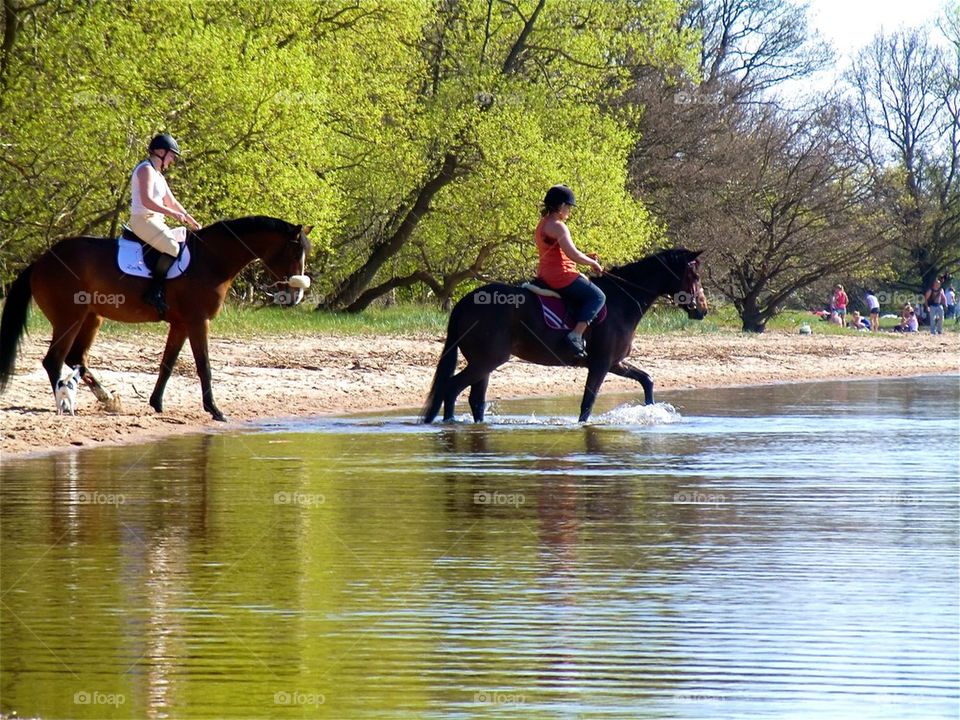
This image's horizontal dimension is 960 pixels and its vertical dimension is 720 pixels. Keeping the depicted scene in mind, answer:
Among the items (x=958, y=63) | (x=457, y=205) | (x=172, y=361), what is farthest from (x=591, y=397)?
(x=958, y=63)

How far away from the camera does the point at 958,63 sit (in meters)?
66.4

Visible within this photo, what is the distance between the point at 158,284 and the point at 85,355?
1426 mm

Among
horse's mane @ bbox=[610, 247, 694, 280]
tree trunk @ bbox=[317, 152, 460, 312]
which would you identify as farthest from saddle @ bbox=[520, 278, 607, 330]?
tree trunk @ bbox=[317, 152, 460, 312]

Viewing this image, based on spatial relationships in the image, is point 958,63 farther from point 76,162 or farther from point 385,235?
point 76,162

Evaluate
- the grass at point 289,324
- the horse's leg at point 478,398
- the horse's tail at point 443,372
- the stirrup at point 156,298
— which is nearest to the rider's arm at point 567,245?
the horse's tail at point 443,372

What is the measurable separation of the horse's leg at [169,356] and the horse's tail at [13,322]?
1455mm

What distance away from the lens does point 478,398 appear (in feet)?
58.6

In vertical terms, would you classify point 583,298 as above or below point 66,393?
above

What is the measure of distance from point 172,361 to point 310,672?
1139 cm

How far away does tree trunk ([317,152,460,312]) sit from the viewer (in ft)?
129

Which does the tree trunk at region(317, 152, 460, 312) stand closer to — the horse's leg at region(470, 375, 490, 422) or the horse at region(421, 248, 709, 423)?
the horse at region(421, 248, 709, 423)

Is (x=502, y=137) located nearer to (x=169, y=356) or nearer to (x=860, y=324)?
(x=860, y=324)

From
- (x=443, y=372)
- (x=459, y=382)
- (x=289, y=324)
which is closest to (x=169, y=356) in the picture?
(x=443, y=372)

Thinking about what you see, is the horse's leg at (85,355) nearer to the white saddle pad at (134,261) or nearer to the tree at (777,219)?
the white saddle pad at (134,261)
